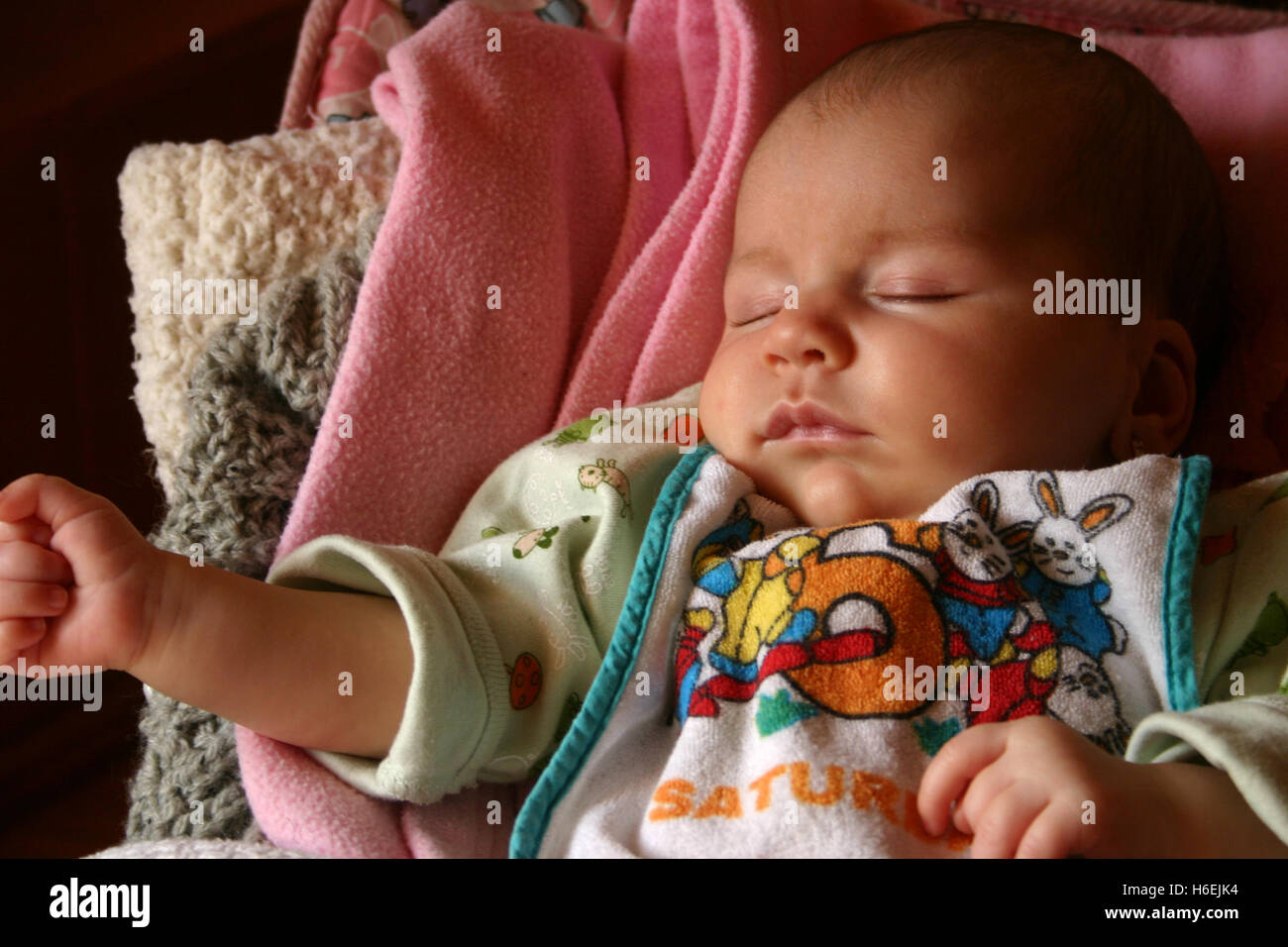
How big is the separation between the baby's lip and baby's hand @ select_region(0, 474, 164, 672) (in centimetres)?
53

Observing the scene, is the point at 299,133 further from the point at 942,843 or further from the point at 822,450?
the point at 942,843

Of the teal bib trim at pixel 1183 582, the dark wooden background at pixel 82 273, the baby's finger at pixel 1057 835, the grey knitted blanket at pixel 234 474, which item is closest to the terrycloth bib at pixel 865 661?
the teal bib trim at pixel 1183 582

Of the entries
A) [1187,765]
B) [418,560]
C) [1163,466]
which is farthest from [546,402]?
[1187,765]

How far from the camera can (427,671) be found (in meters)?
0.91

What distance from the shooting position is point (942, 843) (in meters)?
0.84

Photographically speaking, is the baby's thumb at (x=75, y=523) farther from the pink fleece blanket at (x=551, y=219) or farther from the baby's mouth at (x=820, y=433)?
the baby's mouth at (x=820, y=433)

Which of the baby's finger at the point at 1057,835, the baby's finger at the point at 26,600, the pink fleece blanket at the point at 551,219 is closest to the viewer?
the baby's finger at the point at 1057,835

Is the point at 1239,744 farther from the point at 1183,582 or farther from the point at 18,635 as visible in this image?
the point at 18,635

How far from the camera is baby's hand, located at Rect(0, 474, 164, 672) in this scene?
0.86m

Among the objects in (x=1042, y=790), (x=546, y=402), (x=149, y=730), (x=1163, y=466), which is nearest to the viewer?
(x=1042, y=790)

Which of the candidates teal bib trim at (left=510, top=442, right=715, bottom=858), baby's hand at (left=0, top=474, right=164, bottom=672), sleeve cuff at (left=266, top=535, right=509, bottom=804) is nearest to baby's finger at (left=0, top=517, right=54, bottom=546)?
baby's hand at (left=0, top=474, right=164, bottom=672)

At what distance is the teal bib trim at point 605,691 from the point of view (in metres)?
0.92

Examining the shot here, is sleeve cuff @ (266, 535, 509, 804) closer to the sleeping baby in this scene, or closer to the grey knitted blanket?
the sleeping baby

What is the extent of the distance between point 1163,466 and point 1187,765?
28 centimetres
